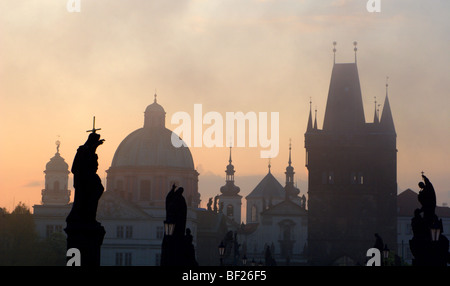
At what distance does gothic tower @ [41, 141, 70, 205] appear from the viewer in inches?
5910

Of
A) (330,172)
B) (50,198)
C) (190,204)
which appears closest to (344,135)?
(330,172)

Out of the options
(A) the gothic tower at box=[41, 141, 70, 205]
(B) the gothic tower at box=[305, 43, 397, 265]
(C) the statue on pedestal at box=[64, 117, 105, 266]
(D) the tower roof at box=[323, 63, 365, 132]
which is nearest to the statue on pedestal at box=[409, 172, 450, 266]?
(C) the statue on pedestal at box=[64, 117, 105, 266]

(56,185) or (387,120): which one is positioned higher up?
(387,120)

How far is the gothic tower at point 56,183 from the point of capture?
150 metres

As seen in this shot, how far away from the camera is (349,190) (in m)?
128

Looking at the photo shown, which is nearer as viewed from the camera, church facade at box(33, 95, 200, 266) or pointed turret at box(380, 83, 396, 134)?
church facade at box(33, 95, 200, 266)

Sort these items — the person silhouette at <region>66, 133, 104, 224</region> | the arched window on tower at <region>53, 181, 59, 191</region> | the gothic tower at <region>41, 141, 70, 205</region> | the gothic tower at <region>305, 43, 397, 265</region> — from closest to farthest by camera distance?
the person silhouette at <region>66, 133, 104, 224</region>, the gothic tower at <region>305, 43, 397, 265</region>, the gothic tower at <region>41, 141, 70, 205</region>, the arched window on tower at <region>53, 181, 59, 191</region>

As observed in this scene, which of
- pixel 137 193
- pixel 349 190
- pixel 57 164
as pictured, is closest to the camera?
pixel 349 190

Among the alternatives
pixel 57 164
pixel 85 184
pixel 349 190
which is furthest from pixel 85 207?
pixel 57 164

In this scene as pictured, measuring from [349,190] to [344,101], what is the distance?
38.9ft

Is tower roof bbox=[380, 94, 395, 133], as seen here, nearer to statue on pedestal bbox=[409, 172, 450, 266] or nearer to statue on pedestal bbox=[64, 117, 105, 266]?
statue on pedestal bbox=[409, 172, 450, 266]

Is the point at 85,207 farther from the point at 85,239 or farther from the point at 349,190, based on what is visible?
the point at 349,190

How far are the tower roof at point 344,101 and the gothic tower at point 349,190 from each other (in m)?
0.34

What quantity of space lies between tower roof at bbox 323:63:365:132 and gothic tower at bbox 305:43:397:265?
343mm
